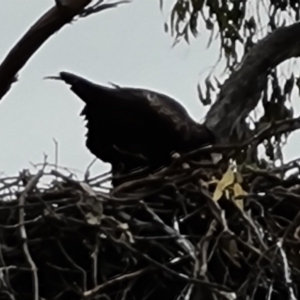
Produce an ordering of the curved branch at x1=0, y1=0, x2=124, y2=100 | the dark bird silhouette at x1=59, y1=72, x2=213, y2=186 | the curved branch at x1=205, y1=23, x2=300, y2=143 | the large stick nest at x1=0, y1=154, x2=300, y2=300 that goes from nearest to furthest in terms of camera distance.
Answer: the curved branch at x1=0, y1=0, x2=124, y2=100 → the large stick nest at x1=0, y1=154, x2=300, y2=300 → the dark bird silhouette at x1=59, y1=72, x2=213, y2=186 → the curved branch at x1=205, y1=23, x2=300, y2=143

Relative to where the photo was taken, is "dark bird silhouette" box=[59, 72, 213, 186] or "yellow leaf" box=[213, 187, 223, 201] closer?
"yellow leaf" box=[213, 187, 223, 201]

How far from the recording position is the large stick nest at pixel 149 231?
1.86 metres

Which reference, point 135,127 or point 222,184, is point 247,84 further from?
point 222,184

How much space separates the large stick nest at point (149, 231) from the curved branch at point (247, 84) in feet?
1.61

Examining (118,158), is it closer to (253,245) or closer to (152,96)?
(152,96)

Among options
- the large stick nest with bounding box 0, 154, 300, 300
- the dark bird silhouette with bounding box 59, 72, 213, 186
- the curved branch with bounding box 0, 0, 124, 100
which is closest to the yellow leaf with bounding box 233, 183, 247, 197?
the large stick nest with bounding box 0, 154, 300, 300

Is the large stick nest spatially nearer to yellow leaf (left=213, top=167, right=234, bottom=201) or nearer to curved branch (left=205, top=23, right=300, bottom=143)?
yellow leaf (left=213, top=167, right=234, bottom=201)

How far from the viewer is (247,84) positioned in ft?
8.54

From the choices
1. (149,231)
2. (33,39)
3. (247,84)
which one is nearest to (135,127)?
(247,84)

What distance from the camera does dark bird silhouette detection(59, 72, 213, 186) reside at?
2355mm

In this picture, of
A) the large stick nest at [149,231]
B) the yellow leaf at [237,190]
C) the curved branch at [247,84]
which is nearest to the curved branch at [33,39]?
the large stick nest at [149,231]

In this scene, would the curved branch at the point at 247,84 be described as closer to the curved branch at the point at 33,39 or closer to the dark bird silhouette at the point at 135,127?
the dark bird silhouette at the point at 135,127

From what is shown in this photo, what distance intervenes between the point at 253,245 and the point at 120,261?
32 cm

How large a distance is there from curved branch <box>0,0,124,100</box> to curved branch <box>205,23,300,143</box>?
1047mm
